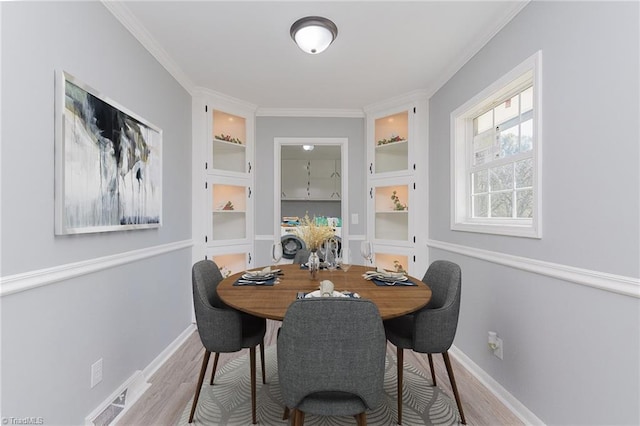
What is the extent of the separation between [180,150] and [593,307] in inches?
127

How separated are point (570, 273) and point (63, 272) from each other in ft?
8.33

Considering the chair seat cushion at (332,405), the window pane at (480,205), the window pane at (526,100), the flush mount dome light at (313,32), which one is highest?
the flush mount dome light at (313,32)

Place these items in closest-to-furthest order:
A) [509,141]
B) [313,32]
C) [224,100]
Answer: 1. [313,32]
2. [509,141]
3. [224,100]

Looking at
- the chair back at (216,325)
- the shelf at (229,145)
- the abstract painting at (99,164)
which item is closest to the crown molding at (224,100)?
the shelf at (229,145)

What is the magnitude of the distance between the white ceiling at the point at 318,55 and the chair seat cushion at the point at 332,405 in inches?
86.0

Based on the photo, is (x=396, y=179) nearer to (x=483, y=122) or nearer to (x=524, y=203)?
(x=483, y=122)

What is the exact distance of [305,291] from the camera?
160 centimetres

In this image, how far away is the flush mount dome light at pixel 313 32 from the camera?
1.91m

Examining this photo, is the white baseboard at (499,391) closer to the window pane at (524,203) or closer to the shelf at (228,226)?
the window pane at (524,203)

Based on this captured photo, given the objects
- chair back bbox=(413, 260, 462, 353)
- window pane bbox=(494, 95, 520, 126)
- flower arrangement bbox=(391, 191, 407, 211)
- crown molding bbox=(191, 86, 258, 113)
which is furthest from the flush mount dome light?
flower arrangement bbox=(391, 191, 407, 211)

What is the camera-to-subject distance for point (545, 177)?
1604mm

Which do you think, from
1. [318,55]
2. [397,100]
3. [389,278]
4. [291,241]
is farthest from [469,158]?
[291,241]

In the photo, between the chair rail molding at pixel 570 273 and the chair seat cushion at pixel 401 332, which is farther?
the chair seat cushion at pixel 401 332

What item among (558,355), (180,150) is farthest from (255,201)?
(558,355)
